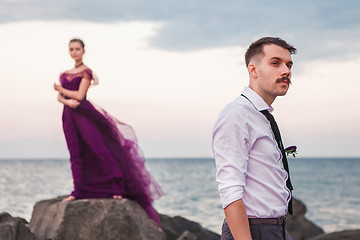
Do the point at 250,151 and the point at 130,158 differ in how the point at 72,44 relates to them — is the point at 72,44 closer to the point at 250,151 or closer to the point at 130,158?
the point at 130,158

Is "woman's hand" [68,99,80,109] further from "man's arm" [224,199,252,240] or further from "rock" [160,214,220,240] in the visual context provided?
"man's arm" [224,199,252,240]

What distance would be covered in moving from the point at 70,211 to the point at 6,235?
1013mm

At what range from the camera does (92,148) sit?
856cm

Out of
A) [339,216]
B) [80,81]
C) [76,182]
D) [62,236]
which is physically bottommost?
[339,216]

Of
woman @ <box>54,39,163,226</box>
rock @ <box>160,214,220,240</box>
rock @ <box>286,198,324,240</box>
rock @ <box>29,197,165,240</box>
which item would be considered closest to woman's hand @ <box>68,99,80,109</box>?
woman @ <box>54,39,163,226</box>

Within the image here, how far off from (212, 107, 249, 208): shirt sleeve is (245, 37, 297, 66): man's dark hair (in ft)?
1.22

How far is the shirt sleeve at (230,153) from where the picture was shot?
253cm

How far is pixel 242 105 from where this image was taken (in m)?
2.72

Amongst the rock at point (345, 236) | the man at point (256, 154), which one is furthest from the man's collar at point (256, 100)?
the rock at point (345, 236)

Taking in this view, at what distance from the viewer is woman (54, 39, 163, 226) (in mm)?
8484

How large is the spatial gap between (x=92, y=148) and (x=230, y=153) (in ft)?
20.3

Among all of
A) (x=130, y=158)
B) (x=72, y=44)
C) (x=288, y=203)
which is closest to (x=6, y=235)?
(x=130, y=158)

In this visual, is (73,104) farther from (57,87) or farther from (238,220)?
(238,220)

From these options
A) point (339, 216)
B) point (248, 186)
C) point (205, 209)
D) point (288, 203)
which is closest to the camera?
point (248, 186)
